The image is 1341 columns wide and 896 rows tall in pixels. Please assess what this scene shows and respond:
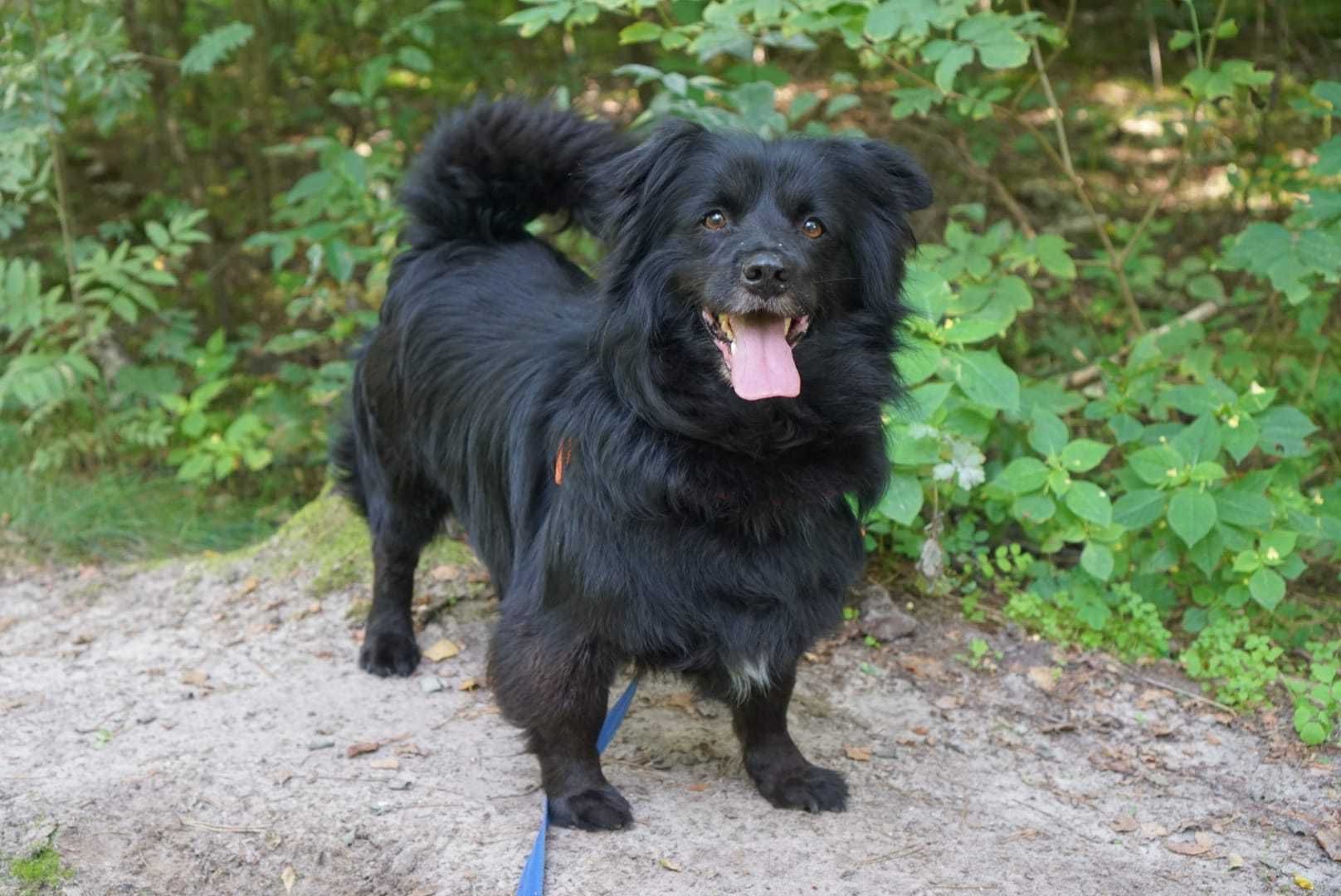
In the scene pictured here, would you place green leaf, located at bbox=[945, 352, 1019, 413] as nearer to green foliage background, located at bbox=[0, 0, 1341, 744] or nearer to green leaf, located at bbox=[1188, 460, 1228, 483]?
green foliage background, located at bbox=[0, 0, 1341, 744]

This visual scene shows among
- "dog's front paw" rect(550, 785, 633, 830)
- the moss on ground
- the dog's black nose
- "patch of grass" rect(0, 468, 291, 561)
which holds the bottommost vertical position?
"patch of grass" rect(0, 468, 291, 561)

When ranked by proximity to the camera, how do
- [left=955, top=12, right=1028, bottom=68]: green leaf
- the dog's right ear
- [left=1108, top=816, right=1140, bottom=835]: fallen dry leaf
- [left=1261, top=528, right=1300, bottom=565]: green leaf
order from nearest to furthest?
the dog's right ear → [left=1108, top=816, right=1140, bottom=835]: fallen dry leaf → [left=955, top=12, right=1028, bottom=68]: green leaf → [left=1261, top=528, right=1300, bottom=565]: green leaf

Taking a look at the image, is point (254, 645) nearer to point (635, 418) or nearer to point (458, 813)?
point (458, 813)

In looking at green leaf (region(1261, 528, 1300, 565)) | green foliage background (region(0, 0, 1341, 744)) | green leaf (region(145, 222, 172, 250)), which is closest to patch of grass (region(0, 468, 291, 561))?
green foliage background (region(0, 0, 1341, 744))

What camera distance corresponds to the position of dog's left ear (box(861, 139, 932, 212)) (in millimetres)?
2986

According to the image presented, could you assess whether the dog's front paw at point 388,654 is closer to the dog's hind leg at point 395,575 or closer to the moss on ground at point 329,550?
the dog's hind leg at point 395,575

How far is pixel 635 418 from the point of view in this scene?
2.83 metres

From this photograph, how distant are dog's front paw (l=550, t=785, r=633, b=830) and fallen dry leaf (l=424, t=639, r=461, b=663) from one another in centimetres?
105

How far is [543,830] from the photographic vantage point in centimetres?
289

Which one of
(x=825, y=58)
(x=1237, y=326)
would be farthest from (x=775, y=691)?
(x=825, y=58)

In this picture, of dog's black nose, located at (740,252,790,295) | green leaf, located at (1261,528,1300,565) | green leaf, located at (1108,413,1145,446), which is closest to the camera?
dog's black nose, located at (740,252,790,295)

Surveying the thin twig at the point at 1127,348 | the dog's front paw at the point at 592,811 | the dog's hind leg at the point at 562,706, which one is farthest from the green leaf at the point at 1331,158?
the dog's front paw at the point at 592,811

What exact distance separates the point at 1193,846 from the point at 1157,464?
1216mm

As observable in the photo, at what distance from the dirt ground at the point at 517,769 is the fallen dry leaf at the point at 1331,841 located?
28 millimetres
